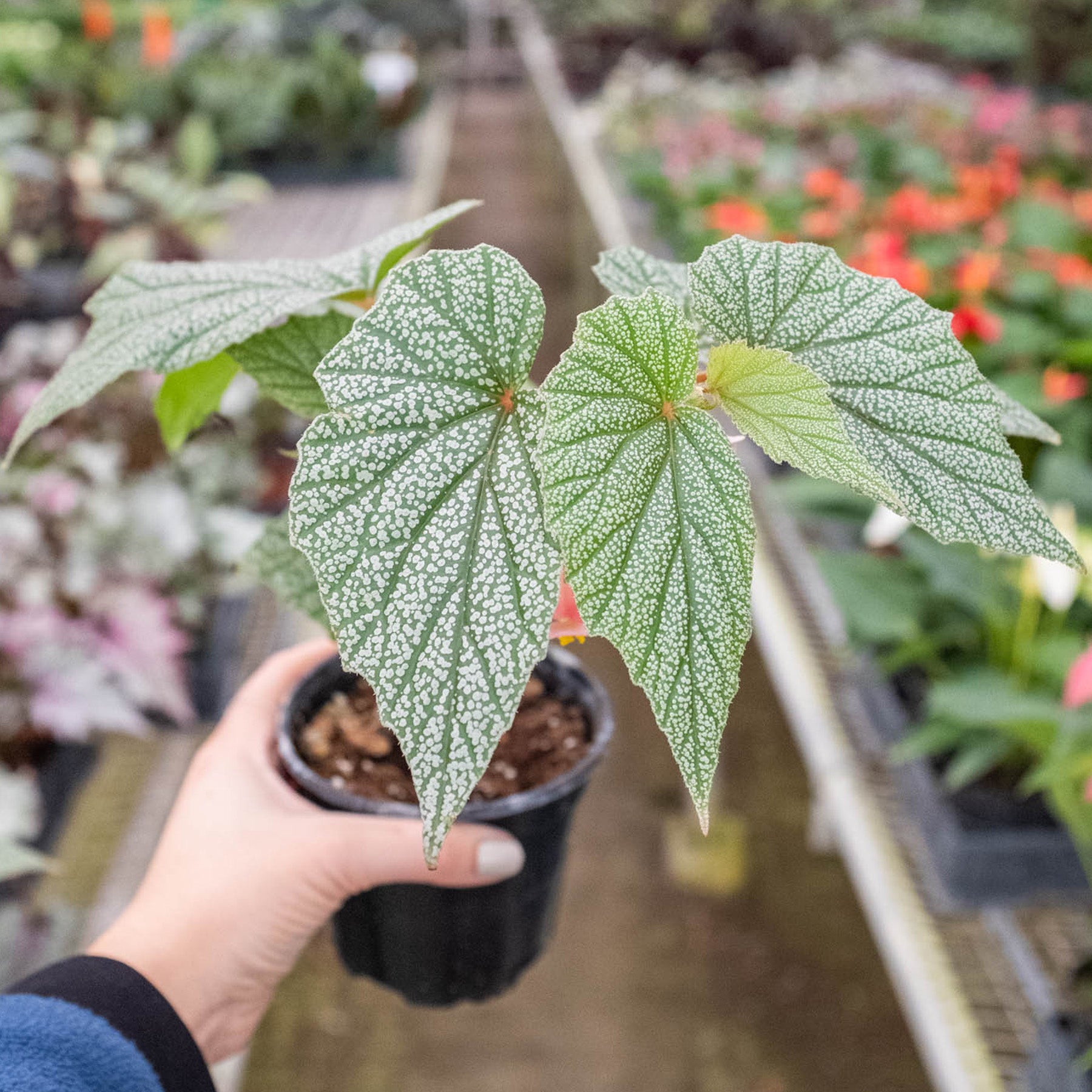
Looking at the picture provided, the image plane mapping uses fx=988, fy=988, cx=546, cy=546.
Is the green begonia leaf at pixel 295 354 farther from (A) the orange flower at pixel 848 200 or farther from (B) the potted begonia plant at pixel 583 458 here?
(A) the orange flower at pixel 848 200

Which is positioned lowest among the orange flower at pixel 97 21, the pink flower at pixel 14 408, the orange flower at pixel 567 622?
the orange flower at pixel 97 21

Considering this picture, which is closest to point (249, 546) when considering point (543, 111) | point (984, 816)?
point (984, 816)

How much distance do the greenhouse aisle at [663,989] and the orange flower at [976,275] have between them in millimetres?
701

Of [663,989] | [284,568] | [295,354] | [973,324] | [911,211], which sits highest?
[295,354]

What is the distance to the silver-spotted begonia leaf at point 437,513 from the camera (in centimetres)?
35

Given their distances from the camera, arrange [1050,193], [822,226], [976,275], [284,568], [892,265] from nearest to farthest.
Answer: [284,568] → [892,265] → [976,275] → [822,226] → [1050,193]

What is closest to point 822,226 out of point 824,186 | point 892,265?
point 824,186

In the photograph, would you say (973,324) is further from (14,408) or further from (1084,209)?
(14,408)

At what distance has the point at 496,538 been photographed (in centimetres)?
38

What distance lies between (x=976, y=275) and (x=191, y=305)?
1.45 meters

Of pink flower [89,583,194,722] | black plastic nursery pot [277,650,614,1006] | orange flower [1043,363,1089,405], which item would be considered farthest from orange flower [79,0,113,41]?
black plastic nursery pot [277,650,614,1006]

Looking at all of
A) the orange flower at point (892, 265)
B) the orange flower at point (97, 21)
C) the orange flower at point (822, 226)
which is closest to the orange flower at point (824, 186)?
the orange flower at point (822, 226)

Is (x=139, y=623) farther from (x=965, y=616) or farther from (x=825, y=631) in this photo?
(x=965, y=616)

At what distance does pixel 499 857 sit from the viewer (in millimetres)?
568
